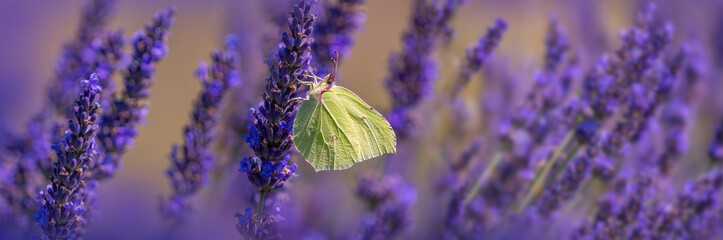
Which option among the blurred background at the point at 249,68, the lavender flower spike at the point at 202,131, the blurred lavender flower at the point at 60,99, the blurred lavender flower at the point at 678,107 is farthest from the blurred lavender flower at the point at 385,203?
the blurred lavender flower at the point at 678,107

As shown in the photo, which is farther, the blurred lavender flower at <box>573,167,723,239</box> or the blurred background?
the blurred background

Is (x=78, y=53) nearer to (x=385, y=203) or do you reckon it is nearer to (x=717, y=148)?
(x=385, y=203)

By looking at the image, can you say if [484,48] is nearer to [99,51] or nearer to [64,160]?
[99,51]

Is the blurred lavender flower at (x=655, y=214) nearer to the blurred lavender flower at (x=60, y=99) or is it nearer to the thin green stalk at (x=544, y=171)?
the thin green stalk at (x=544, y=171)

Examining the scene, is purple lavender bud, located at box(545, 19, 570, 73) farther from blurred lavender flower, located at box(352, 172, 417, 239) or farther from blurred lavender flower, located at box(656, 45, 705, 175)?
blurred lavender flower, located at box(352, 172, 417, 239)

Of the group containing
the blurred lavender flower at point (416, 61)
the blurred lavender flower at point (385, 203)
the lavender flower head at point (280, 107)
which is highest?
the blurred lavender flower at point (416, 61)

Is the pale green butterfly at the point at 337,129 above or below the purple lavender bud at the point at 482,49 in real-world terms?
below

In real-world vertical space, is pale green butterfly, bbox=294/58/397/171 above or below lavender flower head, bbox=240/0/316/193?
above

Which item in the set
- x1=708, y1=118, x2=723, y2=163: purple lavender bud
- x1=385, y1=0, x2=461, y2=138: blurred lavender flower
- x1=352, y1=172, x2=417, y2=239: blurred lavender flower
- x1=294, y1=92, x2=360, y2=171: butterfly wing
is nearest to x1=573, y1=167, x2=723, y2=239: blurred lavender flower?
x1=708, y1=118, x2=723, y2=163: purple lavender bud
